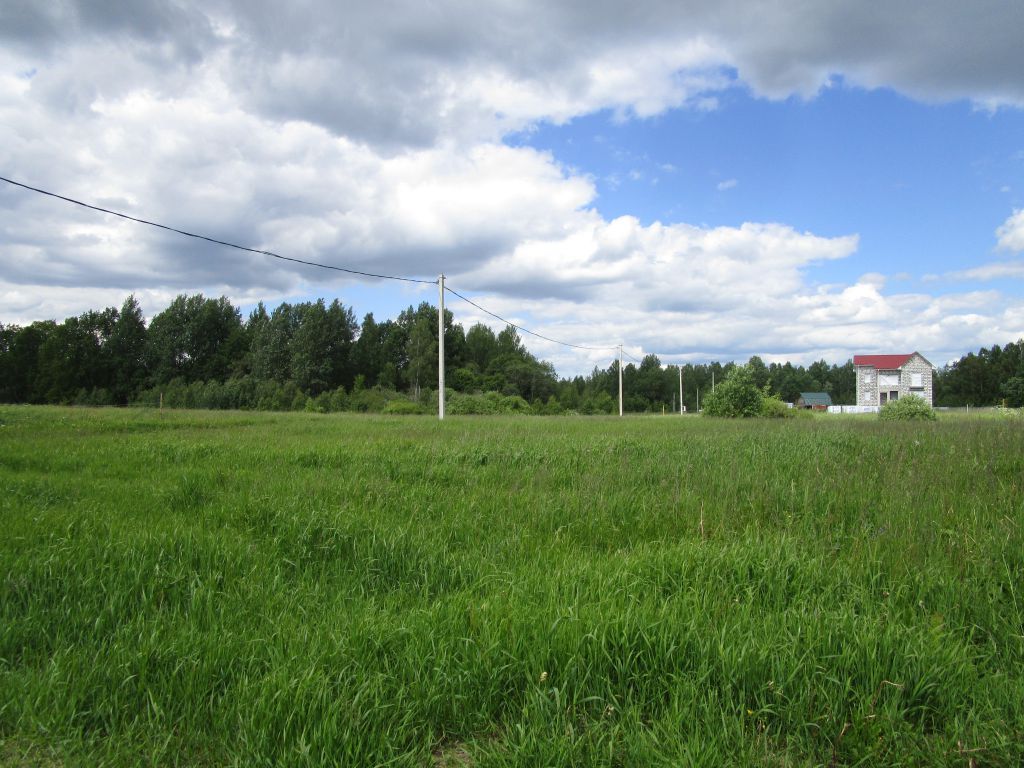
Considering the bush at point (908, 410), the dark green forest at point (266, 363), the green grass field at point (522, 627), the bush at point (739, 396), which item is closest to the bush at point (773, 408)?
the bush at point (739, 396)

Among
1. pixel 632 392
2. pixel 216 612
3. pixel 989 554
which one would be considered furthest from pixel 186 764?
pixel 632 392

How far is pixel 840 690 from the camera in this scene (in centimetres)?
271

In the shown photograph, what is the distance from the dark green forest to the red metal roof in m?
13.2

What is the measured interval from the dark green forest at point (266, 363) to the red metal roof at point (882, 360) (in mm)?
13159

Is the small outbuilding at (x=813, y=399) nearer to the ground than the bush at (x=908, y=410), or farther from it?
farther from it

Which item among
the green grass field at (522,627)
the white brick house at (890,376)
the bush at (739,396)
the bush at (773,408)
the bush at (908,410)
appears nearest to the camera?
the green grass field at (522,627)

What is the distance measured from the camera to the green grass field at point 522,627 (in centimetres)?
250

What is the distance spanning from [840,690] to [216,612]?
11.7 feet

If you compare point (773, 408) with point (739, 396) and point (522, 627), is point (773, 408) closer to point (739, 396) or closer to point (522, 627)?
point (739, 396)

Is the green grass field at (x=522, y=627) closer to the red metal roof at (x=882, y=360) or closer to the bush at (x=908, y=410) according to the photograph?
the bush at (x=908, y=410)

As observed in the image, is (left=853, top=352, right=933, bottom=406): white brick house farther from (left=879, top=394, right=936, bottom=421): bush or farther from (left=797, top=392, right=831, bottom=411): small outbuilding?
(left=879, top=394, right=936, bottom=421): bush

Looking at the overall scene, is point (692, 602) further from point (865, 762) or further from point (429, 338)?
point (429, 338)

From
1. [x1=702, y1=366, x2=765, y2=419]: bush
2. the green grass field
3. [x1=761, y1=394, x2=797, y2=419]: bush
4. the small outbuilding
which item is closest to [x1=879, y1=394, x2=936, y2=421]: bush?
[x1=761, y1=394, x2=797, y2=419]: bush

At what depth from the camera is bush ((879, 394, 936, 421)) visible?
2653 cm
